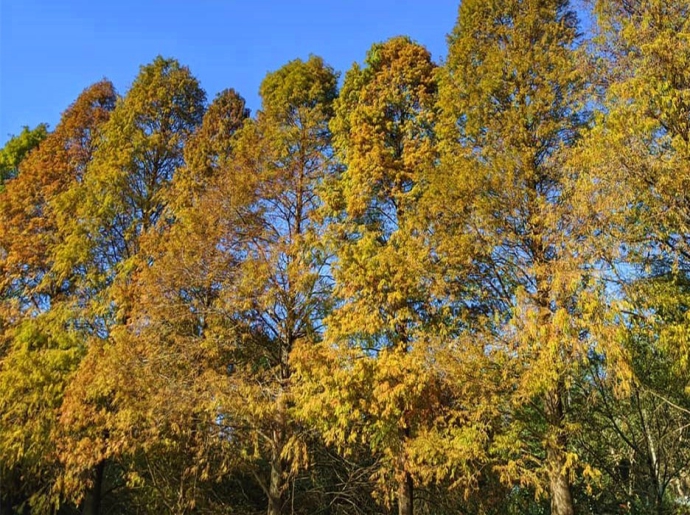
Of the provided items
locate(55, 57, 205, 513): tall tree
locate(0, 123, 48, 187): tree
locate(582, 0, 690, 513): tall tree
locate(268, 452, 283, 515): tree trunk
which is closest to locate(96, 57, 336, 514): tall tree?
locate(268, 452, 283, 515): tree trunk

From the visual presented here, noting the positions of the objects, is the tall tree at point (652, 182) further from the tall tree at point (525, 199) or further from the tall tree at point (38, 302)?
the tall tree at point (38, 302)

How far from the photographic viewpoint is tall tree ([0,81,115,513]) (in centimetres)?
827

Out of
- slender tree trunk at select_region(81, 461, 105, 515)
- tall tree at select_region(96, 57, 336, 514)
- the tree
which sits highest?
the tree

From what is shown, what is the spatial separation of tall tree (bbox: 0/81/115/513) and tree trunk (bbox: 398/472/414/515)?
5372 millimetres

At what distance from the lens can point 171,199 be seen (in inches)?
408

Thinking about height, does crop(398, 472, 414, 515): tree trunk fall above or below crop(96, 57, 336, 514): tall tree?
below

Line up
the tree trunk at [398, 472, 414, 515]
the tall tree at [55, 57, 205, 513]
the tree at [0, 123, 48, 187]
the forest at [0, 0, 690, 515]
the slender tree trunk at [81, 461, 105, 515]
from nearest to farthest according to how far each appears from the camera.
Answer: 1. the forest at [0, 0, 690, 515]
2. the tree trunk at [398, 472, 414, 515]
3. the tall tree at [55, 57, 205, 513]
4. the slender tree trunk at [81, 461, 105, 515]
5. the tree at [0, 123, 48, 187]

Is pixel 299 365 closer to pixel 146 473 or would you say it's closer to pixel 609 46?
pixel 146 473

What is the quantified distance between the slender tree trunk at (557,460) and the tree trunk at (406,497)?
73.3 inches

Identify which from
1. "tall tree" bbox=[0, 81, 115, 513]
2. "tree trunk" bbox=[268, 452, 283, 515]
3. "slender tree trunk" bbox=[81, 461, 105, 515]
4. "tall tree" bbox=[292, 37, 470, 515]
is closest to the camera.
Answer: "tall tree" bbox=[292, 37, 470, 515]

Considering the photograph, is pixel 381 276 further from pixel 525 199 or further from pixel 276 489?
pixel 276 489

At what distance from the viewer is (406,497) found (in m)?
7.29

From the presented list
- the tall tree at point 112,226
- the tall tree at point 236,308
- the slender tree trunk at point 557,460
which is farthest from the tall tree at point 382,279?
the tall tree at point 112,226

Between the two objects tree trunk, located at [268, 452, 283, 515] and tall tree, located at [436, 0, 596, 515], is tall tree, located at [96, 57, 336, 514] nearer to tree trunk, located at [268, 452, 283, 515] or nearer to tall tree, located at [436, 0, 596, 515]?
tree trunk, located at [268, 452, 283, 515]
